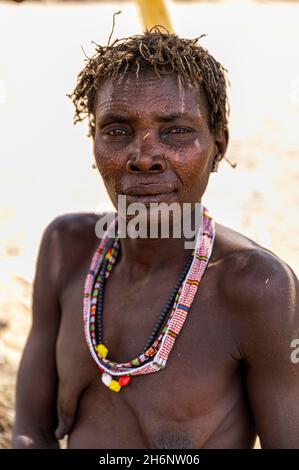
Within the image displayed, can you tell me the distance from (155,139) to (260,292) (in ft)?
1.89

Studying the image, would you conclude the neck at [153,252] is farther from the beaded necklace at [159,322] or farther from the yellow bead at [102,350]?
the yellow bead at [102,350]

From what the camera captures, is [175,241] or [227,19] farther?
[227,19]

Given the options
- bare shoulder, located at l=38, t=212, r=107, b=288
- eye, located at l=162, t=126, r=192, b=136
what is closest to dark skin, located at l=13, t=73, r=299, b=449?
eye, located at l=162, t=126, r=192, b=136

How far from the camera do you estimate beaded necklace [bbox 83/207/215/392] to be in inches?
99.6

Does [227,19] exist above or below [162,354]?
above

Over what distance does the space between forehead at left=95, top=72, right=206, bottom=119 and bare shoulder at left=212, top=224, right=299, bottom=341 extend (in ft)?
1.63

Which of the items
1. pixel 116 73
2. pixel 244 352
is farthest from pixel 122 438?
pixel 116 73

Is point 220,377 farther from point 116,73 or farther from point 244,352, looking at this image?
point 116,73

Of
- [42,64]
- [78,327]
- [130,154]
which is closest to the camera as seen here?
[130,154]

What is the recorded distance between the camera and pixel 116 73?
2439mm

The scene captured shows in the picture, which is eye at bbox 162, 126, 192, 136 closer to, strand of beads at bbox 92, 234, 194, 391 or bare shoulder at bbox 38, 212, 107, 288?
strand of beads at bbox 92, 234, 194, 391

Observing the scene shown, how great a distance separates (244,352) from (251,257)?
0.31 m

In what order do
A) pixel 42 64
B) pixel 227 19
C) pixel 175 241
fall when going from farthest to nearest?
pixel 227 19
pixel 42 64
pixel 175 241

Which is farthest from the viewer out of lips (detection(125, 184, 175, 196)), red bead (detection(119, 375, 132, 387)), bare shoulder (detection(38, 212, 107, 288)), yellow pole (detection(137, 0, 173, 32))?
yellow pole (detection(137, 0, 173, 32))
